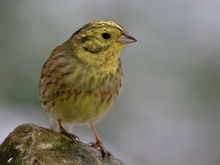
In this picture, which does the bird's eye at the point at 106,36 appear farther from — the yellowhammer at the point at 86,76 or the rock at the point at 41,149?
the rock at the point at 41,149

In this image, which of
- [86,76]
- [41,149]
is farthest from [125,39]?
[41,149]

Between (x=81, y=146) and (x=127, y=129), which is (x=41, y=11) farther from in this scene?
(x=81, y=146)

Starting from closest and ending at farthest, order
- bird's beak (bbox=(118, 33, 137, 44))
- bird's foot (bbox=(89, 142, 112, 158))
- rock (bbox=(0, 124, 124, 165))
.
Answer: rock (bbox=(0, 124, 124, 165))
bird's foot (bbox=(89, 142, 112, 158))
bird's beak (bbox=(118, 33, 137, 44))

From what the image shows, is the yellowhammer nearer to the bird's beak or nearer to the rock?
the bird's beak

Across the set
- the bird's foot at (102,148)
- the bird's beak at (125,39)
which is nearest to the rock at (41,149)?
the bird's foot at (102,148)

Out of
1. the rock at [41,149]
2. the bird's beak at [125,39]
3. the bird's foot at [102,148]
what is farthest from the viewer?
the bird's beak at [125,39]

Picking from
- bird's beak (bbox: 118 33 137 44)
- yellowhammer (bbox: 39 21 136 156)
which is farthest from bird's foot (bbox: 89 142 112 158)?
bird's beak (bbox: 118 33 137 44)

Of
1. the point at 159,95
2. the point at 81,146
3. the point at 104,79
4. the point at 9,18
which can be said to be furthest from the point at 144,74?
the point at 81,146
